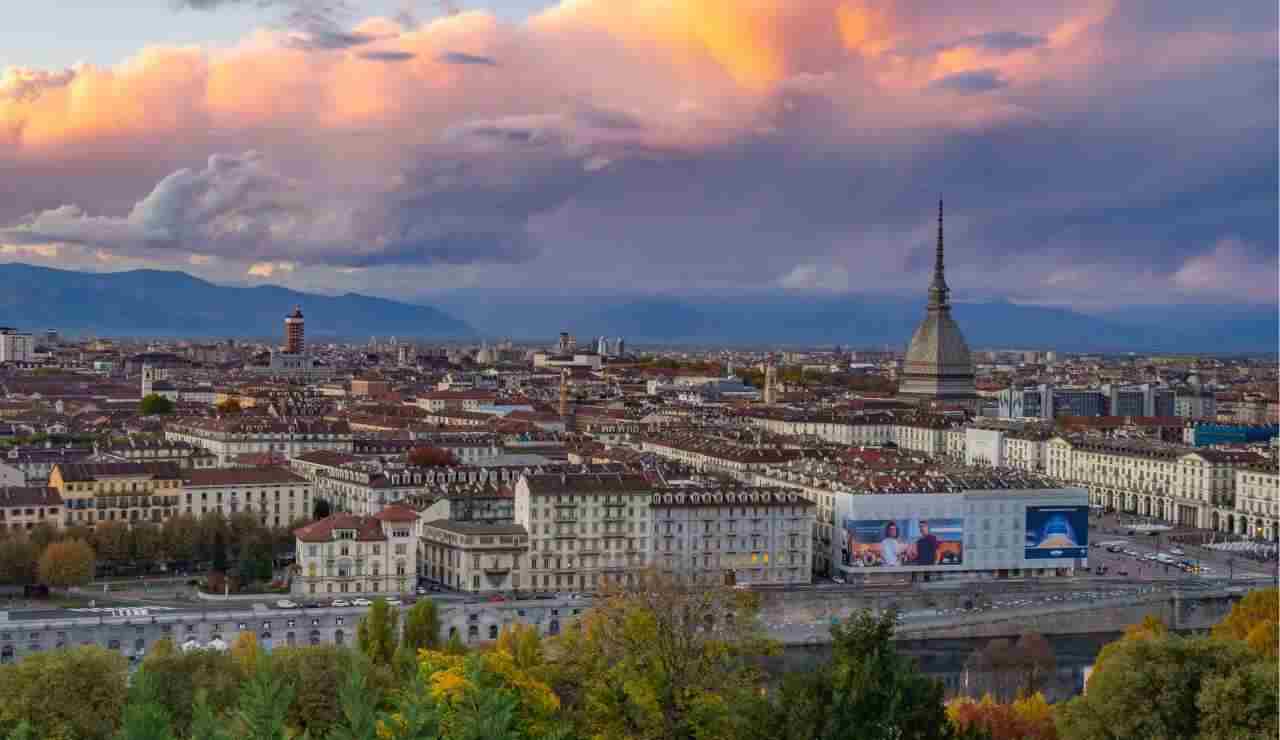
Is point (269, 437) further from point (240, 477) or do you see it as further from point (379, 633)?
point (379, 633)

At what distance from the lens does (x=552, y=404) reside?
109812 mm

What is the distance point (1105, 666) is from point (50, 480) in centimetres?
4012

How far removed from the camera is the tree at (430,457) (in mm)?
66775

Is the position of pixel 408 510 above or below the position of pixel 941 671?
above

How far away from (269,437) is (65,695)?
4917 cm

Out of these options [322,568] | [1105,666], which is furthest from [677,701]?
[322,568]

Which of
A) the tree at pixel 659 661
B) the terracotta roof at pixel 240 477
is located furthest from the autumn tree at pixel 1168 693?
the terracotta roof at pixel 240 477

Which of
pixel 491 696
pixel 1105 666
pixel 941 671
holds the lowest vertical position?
pixel 941 671

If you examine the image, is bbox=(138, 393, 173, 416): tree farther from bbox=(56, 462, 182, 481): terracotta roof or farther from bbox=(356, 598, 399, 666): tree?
bbox=(356, 598, 399, 666): tree

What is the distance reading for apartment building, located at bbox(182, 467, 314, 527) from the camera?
58531mm

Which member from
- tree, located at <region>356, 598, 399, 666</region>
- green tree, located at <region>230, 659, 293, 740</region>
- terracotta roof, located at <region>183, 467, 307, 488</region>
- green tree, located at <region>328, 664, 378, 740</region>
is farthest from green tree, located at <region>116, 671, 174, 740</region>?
terracotta roof, located at <region>183, 467, 307, 488</region>

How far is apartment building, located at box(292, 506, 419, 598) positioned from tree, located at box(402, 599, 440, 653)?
1037 cm

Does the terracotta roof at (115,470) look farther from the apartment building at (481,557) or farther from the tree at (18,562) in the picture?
the apartment building at (481,557)

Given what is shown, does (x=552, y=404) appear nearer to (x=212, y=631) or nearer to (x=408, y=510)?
(x=408, y=510)
